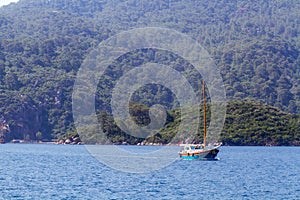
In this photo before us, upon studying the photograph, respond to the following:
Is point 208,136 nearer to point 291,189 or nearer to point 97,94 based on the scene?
point 97,94

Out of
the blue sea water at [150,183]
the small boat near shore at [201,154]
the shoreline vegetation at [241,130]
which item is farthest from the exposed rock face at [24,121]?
the blue sea water at [150,183]

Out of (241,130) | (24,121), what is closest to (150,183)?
(241,130)

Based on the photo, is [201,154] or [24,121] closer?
[201,154]

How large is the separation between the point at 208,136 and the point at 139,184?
93.7 meters

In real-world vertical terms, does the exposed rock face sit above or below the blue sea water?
above

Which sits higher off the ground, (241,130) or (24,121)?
(24,121)

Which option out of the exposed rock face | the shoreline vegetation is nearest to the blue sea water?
→ the shoreline vegetation

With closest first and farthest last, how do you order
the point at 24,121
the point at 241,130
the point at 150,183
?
1. the point at 150,183
2. the point at 241,130
3. the point at 24,121

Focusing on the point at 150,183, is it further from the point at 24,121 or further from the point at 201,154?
the point at 24,121

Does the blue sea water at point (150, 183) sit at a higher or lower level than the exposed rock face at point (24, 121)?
lower

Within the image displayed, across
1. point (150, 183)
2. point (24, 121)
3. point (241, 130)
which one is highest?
point (24, 121)

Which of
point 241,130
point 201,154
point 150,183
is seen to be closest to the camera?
point 150,183

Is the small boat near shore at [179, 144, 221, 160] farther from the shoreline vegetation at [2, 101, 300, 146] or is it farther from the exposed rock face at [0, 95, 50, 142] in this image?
the exposed rock face at [0, 95, 50, 142]

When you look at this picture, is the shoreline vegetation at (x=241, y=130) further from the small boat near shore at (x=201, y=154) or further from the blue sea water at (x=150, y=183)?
the blue sea water at (x=150, y=183)
